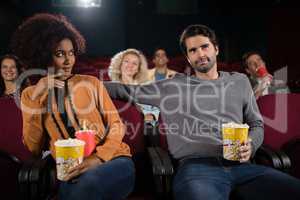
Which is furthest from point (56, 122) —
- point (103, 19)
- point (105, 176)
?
point (103, 19)

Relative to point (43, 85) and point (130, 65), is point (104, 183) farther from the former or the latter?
point (130, 65)

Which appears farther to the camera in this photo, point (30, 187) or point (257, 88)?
point (257, 88)

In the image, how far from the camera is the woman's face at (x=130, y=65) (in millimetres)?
2623

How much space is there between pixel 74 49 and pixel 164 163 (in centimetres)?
66

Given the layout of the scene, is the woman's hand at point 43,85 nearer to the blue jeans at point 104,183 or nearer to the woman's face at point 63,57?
the woman's face at point 63,57

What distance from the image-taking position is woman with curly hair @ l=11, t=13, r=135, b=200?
58.8 inches

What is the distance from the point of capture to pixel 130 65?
2629 millimetres

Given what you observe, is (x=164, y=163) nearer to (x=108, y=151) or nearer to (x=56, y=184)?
(x=108, y=151)

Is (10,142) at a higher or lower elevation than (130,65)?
lower

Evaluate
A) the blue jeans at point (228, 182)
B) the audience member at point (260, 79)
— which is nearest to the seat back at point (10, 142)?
the blue jeans at point (228, 182)

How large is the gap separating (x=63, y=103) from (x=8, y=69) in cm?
135

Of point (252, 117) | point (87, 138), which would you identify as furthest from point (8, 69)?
point (252, 117)

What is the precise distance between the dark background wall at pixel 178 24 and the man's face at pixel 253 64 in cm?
380

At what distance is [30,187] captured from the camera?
1.34m
